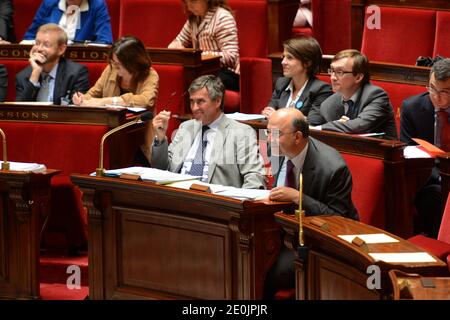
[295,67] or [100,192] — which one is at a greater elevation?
[295,67]

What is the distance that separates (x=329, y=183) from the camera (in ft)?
9.19

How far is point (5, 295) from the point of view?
3.25m

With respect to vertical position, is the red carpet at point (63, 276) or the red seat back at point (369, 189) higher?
the red seat back at point (369, 189)

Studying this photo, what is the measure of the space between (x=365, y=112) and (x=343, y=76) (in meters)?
0.15

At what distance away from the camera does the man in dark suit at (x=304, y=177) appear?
2766 millimetres

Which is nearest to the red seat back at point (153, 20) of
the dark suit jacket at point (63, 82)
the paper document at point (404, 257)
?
the dark suit jacket at point (63, 82)

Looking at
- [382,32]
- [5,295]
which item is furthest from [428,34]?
[5,295]

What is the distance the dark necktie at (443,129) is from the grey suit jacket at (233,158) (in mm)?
645

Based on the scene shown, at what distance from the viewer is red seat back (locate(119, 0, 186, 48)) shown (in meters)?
4.78

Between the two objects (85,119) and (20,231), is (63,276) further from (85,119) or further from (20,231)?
(85,119)

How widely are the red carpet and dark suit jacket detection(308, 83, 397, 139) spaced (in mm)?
960

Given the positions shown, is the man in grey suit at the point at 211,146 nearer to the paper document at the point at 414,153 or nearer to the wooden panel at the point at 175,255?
the wooden panel at the point at 175,255

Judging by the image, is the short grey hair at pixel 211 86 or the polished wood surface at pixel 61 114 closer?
the short grey hair at pixel 211 86
